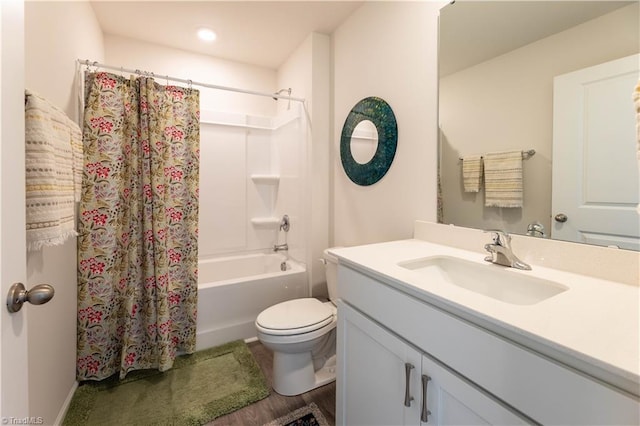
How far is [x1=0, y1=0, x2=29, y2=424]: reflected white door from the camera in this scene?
567mm

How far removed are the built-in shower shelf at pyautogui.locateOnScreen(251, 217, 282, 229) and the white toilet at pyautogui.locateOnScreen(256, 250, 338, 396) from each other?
1.24 meters

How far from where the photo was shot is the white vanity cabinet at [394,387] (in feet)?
2.31

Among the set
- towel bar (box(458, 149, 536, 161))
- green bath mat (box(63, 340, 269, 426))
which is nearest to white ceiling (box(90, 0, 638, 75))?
towel bar (box(458, 149, 536, 161))

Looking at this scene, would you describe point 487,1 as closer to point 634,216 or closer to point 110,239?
point 634,216

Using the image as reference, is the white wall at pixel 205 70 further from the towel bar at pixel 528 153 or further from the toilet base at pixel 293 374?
the towel bar at pixel 528 153

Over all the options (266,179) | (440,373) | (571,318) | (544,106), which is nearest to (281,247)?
(266,179)

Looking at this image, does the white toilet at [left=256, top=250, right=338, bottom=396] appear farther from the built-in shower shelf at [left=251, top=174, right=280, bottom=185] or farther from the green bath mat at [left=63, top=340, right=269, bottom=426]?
the built-in shower shelf at [left=251, top=174, right=280, bottom=185]

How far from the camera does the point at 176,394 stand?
5.24 ft

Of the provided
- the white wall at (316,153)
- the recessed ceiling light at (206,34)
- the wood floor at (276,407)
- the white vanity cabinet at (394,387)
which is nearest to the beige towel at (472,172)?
the white vanity cabinet at (394,387)

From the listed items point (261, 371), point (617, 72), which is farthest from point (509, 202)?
point (261, 371)

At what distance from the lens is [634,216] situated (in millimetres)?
840

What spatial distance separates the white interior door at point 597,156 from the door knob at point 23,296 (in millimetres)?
1515

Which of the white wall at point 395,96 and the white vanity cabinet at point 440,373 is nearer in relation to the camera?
the white vanity cabinet at point 440,373

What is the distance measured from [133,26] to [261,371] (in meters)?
2.72
